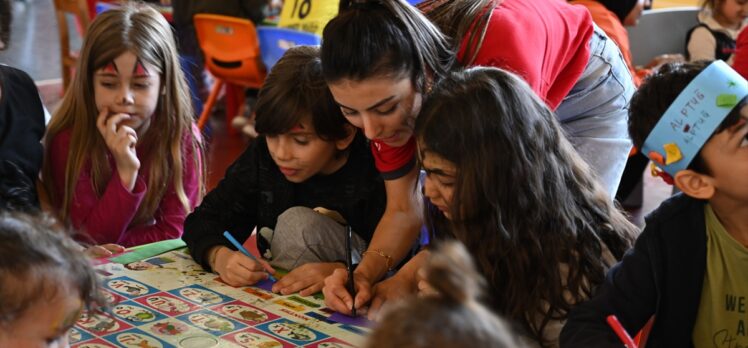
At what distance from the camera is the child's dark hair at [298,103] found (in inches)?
75.0

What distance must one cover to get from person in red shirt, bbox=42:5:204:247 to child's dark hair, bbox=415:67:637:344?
95cm

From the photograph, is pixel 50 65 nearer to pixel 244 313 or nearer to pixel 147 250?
pixel 147 250

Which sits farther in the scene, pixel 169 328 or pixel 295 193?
pixel 295 193

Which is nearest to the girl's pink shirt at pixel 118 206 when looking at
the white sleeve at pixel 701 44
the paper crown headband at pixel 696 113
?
the paper crown headband at pixel 696 113

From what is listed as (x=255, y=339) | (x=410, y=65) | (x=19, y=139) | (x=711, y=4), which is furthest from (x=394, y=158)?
(x=711, y=4)

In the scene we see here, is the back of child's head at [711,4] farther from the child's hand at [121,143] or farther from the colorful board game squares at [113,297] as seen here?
the colorful board game squares at [113,297]

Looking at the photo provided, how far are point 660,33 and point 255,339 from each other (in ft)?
10.1

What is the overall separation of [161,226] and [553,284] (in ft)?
3.77

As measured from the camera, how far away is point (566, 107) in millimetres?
2025

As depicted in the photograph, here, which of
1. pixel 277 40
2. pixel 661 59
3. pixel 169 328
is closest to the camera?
pixel 169 328

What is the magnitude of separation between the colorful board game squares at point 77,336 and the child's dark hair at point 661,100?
95 cm

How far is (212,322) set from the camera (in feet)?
5.44

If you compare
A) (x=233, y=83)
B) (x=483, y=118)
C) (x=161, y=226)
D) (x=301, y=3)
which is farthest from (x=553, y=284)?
(x=233, y=83)

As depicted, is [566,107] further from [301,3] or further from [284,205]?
[301,3]
